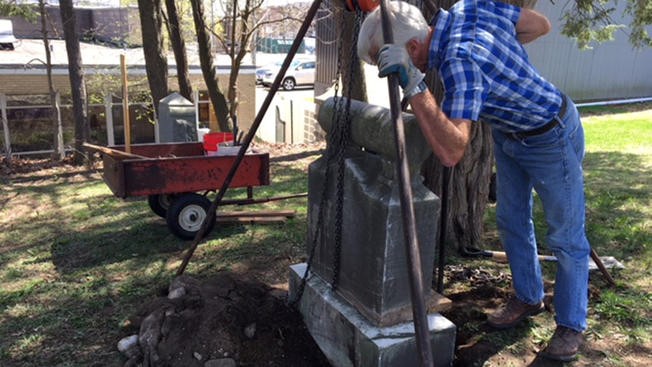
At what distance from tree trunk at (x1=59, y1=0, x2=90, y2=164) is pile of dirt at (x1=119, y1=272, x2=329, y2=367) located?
27.1 ft

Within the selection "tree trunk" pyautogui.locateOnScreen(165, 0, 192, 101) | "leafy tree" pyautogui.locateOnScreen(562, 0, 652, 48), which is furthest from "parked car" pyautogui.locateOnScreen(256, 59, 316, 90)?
"leafy tree" pyautogui.locateOnScreen(562, 0, 652, 48)

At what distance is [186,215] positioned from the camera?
17.8ft

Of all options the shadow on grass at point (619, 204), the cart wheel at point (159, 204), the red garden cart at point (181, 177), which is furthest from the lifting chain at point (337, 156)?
the cart wheel at point (159, 204)

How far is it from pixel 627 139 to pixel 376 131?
35.4 ft

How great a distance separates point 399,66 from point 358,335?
1395mm

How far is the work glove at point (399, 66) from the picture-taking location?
2309mm

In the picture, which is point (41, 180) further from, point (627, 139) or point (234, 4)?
point (627, 139)

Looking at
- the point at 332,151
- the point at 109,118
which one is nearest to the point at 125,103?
the point at 332,151

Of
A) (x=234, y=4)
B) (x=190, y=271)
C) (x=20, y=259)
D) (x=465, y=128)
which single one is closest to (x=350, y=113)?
(x=465, y=128)

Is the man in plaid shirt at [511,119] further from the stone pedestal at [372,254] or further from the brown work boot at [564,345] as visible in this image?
the stone pedestal at [372,254]

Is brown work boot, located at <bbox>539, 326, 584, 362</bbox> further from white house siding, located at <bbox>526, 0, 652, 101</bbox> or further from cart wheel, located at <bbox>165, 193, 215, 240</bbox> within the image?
white house siding, located at <bbox>526, 0, 652, 101</bbox>

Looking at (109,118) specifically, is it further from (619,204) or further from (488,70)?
(488,70)

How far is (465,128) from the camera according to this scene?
7.52 ft

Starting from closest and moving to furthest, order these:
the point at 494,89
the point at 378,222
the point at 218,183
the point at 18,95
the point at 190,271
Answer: the point at 494,89
the point at 378,222
the point at 190,271
the point at 218,183
the point at 18,95
